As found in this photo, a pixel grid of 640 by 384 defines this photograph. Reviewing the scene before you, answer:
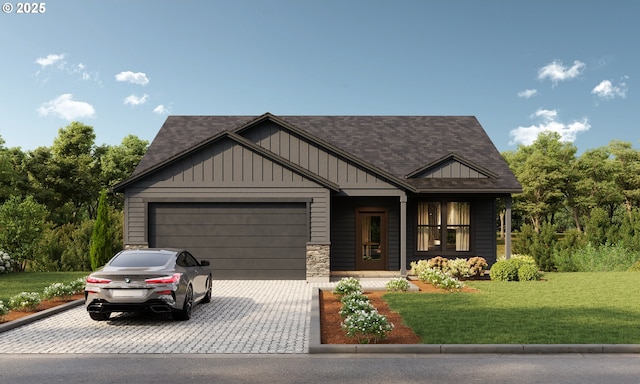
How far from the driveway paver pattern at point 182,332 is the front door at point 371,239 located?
26.2ft

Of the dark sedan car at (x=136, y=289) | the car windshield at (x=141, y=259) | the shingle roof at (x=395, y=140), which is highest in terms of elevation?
the shingle roof at (x=395, y=140)

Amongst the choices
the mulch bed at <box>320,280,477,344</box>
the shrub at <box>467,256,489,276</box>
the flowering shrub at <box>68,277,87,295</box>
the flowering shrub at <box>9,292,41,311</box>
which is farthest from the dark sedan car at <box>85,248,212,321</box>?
the shrub at <box>467,256,489,276</box>

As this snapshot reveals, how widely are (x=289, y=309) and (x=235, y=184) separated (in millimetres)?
6903

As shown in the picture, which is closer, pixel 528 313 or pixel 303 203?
pixel 528 313

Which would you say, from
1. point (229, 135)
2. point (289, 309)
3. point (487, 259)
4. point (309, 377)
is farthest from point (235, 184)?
point (309, 377)

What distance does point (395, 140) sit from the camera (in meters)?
23.7

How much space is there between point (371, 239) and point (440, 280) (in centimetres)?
545

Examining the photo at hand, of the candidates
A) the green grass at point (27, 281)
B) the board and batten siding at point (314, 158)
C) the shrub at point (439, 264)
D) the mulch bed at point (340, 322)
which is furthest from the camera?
the board and batten siding at point (314, 158)

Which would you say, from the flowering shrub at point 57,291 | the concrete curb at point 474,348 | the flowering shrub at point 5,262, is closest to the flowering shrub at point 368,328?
the concrete curb at point 474,348

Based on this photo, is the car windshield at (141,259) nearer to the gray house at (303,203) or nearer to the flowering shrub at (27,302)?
the flowering shrub at (27,302)

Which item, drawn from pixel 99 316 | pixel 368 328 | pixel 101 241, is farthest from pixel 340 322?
pixel 101 241

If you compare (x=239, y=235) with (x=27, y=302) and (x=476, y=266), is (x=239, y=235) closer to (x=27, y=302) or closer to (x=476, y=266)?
(x=27, y=302)

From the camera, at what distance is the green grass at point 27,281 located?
49.3ft

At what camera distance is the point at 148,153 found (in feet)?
72.8
